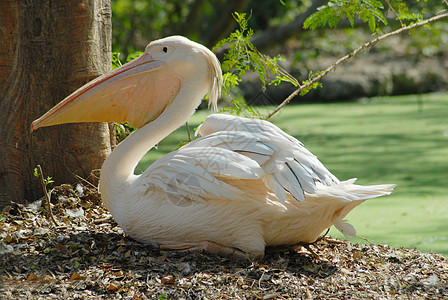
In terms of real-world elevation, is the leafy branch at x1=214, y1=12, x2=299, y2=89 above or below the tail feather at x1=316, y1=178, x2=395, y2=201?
above

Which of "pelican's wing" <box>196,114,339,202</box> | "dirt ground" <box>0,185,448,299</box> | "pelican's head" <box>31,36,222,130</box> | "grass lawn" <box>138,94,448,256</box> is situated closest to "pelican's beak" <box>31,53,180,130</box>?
"pelican's head" <box>31,36,222,130</box>

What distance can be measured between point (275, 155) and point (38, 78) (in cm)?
150

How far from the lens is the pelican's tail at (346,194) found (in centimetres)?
264

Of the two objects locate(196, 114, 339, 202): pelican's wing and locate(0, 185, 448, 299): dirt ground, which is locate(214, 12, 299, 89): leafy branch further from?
locate(0, 185, 448, 299): dirt ground

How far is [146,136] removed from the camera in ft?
9.65

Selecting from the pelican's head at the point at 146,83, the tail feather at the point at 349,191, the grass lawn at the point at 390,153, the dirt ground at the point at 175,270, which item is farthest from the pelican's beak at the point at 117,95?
the grass lawn at the point at 390,153

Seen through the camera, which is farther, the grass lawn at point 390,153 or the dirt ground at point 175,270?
the grass lawn at point 390,153

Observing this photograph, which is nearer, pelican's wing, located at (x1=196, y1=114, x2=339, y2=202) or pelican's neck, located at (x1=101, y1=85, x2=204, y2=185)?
pelican's wing, located at (x1=196, y1=114, x2=339, y2=202)

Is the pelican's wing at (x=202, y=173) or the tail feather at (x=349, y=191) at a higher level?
the pelican's wing at (x=202, y=173)

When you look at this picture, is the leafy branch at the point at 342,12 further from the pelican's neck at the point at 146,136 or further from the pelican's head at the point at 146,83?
the pelican's neck at the point at 146,136

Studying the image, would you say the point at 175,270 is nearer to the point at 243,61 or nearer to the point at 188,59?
the point at 188,59

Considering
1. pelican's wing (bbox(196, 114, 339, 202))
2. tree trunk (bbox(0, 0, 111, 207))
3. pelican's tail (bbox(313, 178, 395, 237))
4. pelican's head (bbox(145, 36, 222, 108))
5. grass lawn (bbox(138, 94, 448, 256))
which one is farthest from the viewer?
grass lawn (bbox(138, 94, 448, 256))

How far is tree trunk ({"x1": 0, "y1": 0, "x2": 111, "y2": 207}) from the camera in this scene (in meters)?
3.21

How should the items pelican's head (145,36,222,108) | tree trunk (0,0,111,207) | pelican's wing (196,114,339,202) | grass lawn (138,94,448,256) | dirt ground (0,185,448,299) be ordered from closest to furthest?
dirt ground (0,185,448,299)
pelican's wing (196,114,339,202)
pelican's head (145,36,222,108)
tree trunk (0,0,111,207)
grass lawn (138,94,448,256)
